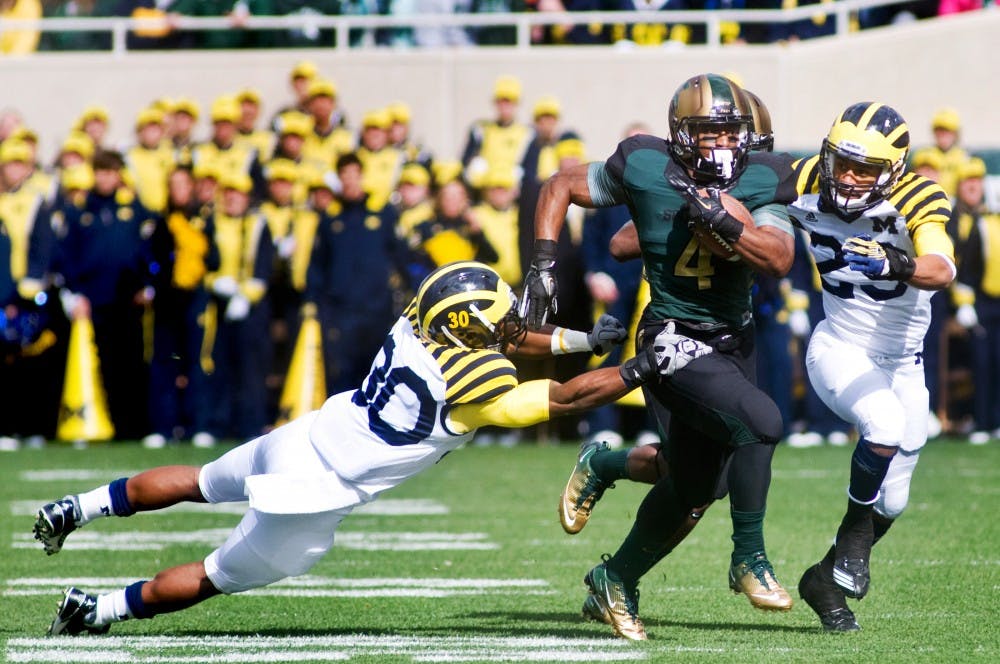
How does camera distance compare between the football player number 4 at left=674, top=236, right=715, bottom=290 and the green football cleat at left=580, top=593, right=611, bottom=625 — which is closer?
the football player number 4 at left=674, top=236, right=715, bottom=290

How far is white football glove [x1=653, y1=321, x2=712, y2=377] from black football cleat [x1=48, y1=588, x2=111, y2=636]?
198cm

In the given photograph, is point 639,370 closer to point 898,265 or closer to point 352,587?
point 898,265

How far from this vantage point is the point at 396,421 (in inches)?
203

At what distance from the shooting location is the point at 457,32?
1487cm

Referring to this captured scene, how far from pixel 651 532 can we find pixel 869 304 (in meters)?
1.13

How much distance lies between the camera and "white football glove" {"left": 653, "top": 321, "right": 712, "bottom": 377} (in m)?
→ 5.01

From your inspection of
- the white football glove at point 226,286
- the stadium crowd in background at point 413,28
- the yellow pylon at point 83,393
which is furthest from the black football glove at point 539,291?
the stadium crowd in background at point 413,28

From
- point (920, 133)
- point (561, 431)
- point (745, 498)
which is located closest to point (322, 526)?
point (745, 498)

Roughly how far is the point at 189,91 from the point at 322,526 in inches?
404

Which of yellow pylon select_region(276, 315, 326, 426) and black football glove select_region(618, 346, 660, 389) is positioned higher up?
black football glove select_region(618, 346, 660, 389)

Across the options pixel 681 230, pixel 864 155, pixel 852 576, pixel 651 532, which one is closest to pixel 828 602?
pixel 852 576

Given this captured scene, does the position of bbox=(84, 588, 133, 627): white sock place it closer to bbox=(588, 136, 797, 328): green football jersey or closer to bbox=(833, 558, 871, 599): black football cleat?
bbox=(588, 136, 797, 328): green football jersey

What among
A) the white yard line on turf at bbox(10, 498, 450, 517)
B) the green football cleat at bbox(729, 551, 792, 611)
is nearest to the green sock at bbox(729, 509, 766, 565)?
the green football cleat at bbox(729, 551, 792, 611)

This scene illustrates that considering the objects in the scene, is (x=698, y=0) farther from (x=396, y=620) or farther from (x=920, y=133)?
(x=396, y=620)
